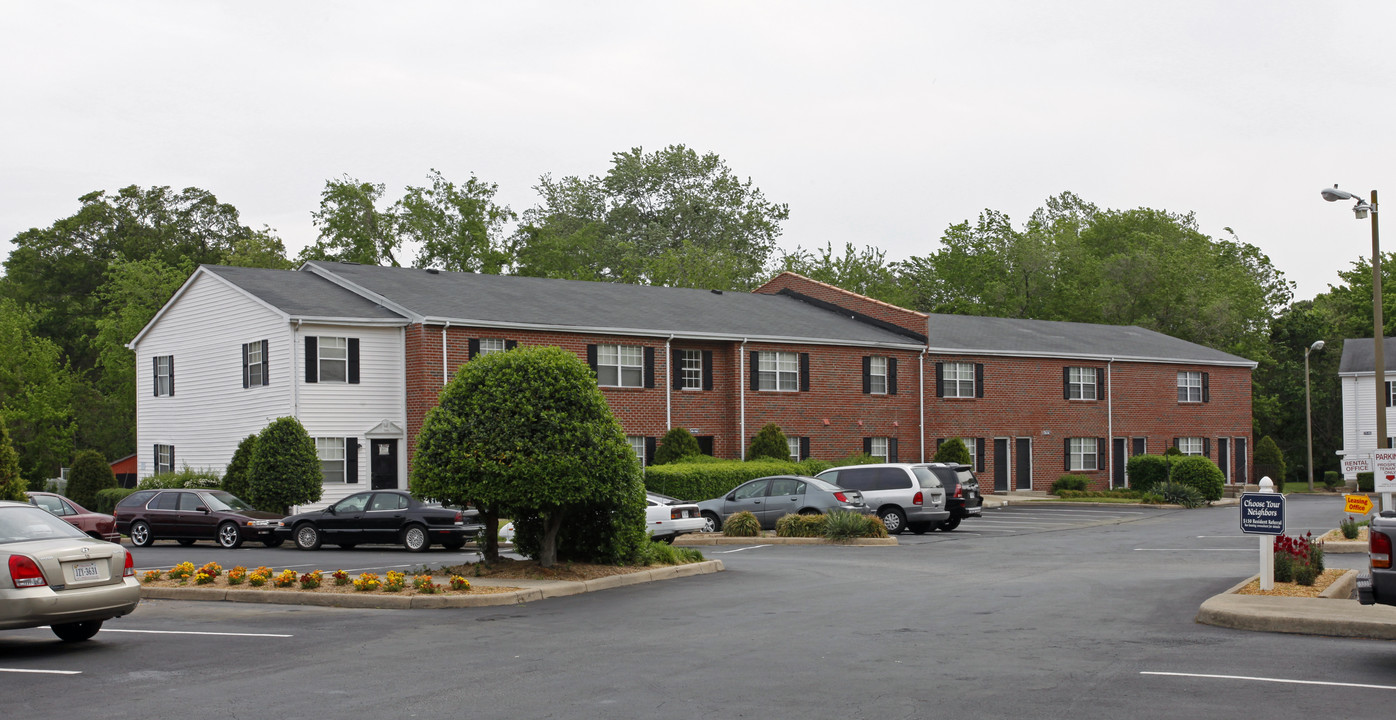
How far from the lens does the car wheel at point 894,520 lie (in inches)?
1169

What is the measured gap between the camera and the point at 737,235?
273 feet

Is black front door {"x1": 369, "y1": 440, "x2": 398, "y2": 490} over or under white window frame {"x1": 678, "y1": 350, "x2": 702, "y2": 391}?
under

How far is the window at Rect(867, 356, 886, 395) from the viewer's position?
4547cm

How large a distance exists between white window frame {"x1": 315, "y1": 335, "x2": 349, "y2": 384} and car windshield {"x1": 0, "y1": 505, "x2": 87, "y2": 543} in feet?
72.5

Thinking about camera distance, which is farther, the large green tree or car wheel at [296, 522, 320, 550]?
car wheel at [296, 522, 320, 550]

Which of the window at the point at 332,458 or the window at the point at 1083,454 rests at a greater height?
the window at the point at 332,458

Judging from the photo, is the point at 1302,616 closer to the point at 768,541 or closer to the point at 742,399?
the point at 768,541

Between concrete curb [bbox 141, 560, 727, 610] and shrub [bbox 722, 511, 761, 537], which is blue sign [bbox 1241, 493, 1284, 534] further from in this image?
shrub [bbox 722, 511, 761, 537]

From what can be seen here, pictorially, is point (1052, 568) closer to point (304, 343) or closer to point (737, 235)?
point (304, 343)

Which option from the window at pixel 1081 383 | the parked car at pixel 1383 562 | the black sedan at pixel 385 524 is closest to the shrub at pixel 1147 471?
the window at pixel 1081 383

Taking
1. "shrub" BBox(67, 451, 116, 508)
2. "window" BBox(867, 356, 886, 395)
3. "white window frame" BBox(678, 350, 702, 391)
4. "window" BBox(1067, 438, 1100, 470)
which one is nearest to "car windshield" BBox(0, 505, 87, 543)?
"white window frame" BBox(678, 350, 702, 391)

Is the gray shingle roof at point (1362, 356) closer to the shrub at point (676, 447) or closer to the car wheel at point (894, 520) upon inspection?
the shrub at point (676, 447)

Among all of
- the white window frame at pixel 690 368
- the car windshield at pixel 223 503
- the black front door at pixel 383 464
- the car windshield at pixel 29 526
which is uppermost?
the white window frame at pixel 690 368

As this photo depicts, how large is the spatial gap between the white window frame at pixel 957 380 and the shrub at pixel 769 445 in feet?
30.4
